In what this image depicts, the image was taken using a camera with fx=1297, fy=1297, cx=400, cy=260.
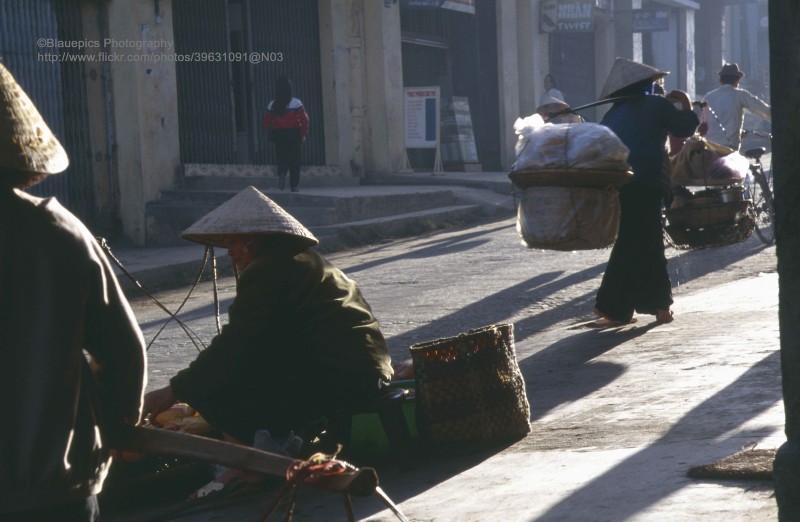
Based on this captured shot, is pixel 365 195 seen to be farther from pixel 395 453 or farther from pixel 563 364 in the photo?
pixel 395 453

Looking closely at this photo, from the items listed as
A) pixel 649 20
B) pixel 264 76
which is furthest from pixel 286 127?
pixel 649 20

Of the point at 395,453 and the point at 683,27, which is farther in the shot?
the point at 683,27

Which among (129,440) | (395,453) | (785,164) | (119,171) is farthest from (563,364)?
(119,171)

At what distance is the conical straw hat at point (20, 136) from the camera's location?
255 centimetres

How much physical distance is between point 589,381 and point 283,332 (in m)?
2.24

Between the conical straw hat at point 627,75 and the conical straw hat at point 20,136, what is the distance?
5.56 m

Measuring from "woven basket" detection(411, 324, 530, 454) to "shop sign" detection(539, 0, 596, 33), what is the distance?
2339 centimetres

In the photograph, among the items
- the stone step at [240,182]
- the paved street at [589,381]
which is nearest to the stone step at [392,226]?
the stone step at [240,182]

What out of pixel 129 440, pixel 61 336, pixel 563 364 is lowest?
pixel 563 364

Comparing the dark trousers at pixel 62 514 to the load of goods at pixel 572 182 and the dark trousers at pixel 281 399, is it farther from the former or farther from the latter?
the load of goods at pixel 572 182

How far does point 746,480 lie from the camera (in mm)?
3967

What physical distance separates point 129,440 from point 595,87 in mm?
32013

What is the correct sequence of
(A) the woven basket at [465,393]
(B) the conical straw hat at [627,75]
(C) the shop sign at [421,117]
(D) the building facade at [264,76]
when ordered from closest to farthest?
(A) the woven basket at [465,393] < (B) the conical straw hat at [627,75] < (D) the building facade at [264,76] < (C) the shop sign at [421,117]

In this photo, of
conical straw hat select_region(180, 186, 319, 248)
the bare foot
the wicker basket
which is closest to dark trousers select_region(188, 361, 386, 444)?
conical straw hat select_region(180, 186, 319, 248)
